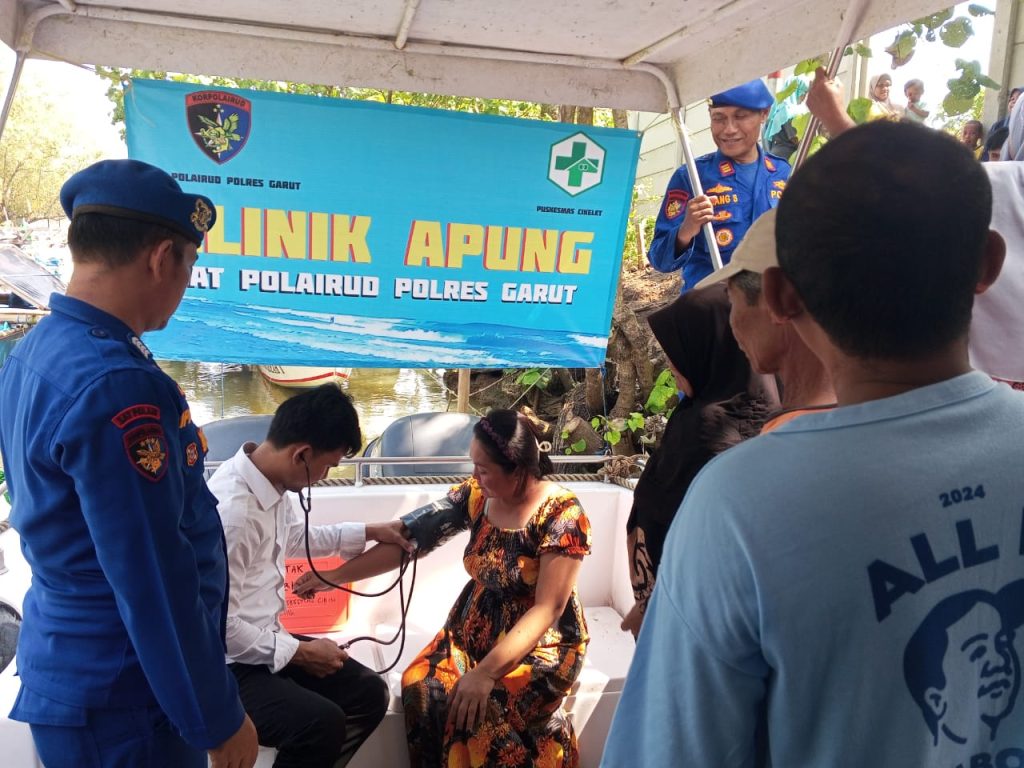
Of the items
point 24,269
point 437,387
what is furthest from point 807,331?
point 437,387

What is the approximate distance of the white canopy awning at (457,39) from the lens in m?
2.26

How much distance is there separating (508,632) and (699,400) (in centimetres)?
107

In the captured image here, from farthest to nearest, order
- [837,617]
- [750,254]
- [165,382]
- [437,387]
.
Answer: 1. [437,387]
2. [165,382]
3. [750,254]
4. [837,617]

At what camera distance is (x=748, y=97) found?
282 centimetres

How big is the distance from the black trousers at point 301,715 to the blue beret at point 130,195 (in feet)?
4.24

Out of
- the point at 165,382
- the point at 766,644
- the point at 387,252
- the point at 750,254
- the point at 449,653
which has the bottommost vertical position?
the point at 449,653

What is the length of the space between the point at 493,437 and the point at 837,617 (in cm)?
168

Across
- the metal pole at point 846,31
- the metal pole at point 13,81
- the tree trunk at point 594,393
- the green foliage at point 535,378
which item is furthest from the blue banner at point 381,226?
the green foliage at point 535,378

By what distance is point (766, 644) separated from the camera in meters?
0.67

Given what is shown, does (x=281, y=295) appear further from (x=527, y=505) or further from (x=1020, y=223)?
(x=1020, y=223)

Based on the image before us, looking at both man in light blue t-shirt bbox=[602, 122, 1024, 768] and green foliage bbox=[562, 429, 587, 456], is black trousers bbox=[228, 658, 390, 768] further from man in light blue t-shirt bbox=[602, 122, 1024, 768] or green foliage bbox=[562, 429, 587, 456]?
green foliage bbox=[562, 429, 587, 456]

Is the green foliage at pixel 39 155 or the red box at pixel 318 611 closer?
the red box at pixel 318 611

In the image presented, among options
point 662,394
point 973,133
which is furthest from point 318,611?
point 662,394

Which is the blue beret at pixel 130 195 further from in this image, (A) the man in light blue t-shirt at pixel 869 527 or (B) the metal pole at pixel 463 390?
(B) the metal pole at pixel 463 390
